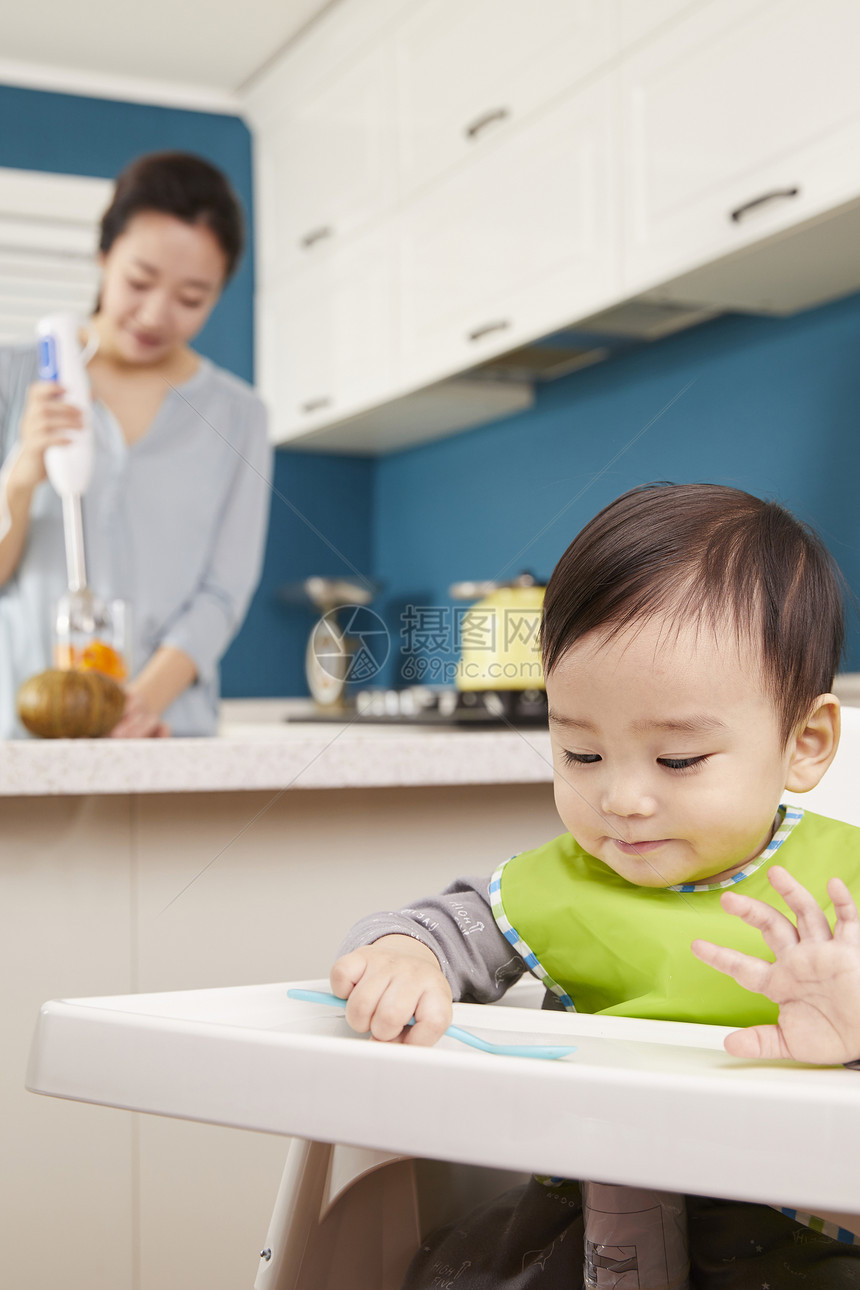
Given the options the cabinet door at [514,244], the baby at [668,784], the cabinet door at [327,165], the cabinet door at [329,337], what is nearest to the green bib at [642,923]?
the baby at [668,784]

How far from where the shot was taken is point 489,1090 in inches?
12.5

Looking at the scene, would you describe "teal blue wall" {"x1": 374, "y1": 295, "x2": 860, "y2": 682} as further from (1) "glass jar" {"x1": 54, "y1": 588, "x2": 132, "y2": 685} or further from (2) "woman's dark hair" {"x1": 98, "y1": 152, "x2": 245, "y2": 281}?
(2) "woman's dark hair" {"x1": 98, "y1": 152, "x2": 245, "y2": 281}

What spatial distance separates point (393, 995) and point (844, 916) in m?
0.14

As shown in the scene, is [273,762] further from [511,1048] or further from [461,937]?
[511,1048]

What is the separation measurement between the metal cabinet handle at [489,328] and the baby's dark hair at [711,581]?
5.04 ft

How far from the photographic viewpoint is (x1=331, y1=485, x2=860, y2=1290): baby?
0.42 meters

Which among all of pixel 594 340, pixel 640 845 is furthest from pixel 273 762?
pixel 594 340

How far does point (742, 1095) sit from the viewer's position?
11.7 inches

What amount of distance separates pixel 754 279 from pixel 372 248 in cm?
105

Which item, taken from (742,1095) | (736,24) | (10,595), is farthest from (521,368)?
(742,1095)

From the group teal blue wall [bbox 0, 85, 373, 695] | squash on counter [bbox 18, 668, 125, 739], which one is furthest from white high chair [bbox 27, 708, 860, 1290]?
teal blue wall [bbox 0, 85, 373, 695]

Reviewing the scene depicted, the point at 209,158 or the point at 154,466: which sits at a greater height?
the point at 209,158

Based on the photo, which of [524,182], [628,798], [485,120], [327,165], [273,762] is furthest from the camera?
[327,165]

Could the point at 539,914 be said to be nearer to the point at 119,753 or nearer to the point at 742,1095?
the point at 742,1095
